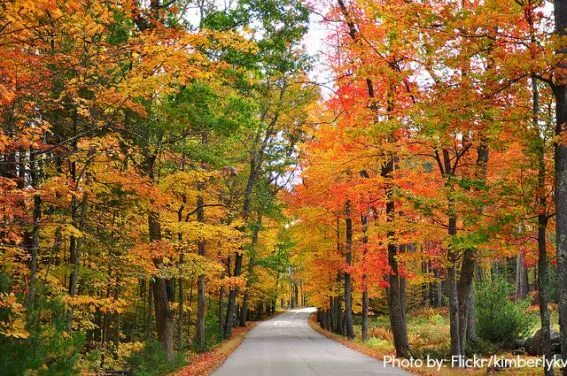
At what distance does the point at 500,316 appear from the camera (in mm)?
17484

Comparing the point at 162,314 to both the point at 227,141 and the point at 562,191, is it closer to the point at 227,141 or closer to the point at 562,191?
the point at 227,141

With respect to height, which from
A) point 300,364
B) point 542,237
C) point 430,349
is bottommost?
point 430,349

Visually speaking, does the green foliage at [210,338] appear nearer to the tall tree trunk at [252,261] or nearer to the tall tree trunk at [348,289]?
the tall tree trunk at [252,261]

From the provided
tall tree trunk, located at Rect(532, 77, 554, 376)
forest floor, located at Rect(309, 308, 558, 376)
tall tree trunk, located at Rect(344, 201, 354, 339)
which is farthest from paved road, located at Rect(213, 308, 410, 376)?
tall tree trunk, located at Rect(344, 201, 354, 339)

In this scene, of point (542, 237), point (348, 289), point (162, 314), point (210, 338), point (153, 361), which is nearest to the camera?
point (542, 237)

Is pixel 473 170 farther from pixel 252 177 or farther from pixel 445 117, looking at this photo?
pixel 252 177

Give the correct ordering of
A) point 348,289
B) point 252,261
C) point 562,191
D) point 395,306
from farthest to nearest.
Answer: point 252,261 → point 348,289 → point 395,306 → point 562,191

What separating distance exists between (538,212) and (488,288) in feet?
31.3

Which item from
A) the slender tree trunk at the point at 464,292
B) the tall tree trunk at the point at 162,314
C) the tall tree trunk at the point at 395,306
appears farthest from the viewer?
the tall tree trunk at the point at 395,306

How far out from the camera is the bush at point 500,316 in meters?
17.3

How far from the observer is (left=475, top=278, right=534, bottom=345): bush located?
1731 cm

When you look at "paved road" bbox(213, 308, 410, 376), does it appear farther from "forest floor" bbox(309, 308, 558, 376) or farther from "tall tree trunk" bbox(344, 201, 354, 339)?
"tall tree trunk" bbox(344, 201, 354, 339)

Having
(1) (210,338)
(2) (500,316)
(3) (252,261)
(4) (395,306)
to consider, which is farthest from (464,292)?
(3) (252,261)

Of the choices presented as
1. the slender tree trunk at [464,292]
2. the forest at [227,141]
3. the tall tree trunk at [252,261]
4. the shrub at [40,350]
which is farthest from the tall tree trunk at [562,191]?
the tall tree trunk at [252,261]
